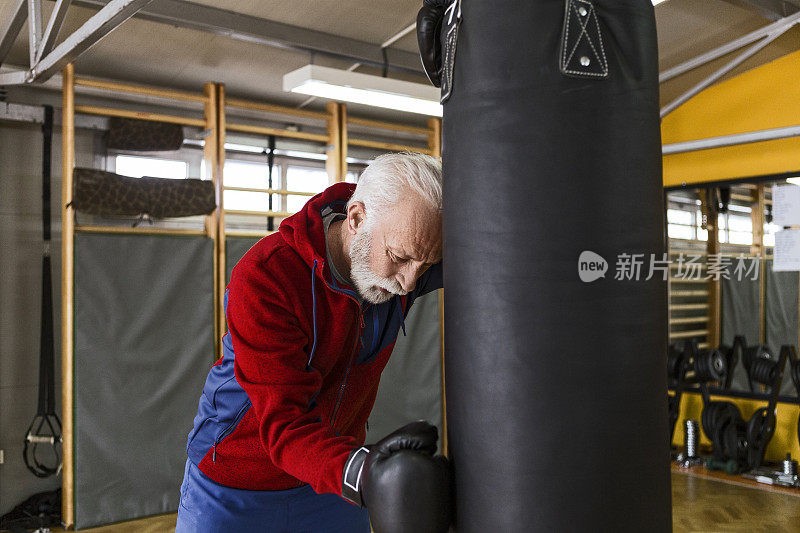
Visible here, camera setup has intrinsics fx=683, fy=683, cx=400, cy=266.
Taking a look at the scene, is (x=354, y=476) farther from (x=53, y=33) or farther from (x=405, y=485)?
(x=53, y=33)

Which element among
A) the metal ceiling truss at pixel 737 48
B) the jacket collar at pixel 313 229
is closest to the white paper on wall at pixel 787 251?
the metal ceiling truss at pixel 737 48

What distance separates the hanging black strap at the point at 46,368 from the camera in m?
4.59

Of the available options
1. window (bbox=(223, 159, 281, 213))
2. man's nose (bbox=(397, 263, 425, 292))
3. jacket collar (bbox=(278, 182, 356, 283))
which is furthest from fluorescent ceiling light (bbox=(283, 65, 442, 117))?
man's nose (bbox=(397, 263, 425, 292))

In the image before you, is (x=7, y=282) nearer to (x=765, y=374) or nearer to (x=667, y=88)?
(x=667, y=88)

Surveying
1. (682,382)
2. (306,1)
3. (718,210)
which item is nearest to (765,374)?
(682,382)

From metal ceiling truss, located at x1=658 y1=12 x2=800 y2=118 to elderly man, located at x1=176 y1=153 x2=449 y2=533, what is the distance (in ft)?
12.3

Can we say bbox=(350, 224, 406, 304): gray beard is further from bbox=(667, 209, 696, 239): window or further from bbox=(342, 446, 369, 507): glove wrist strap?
bbox=(667, 209, 696, 239): window

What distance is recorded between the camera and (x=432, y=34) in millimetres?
1312

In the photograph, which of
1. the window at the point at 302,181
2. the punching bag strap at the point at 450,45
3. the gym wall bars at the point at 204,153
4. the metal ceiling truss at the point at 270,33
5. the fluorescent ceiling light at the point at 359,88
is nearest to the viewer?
the punching bag strap at the point at 450,45

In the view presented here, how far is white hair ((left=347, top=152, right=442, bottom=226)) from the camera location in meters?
1.43

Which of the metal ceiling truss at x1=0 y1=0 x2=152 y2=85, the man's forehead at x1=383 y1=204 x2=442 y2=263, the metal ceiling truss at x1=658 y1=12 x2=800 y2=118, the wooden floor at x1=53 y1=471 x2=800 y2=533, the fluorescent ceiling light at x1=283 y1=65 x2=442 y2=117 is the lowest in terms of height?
the wooden floor at x1=53 y1=471 x2=800 y2=533

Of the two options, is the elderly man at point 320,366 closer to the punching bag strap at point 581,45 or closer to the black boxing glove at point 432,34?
the black boxing glove at point 432,34

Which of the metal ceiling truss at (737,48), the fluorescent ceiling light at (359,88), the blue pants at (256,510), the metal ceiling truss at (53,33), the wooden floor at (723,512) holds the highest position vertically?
the metal ceiling truss at (737,48)

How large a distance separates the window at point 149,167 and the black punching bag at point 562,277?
4.55 m
